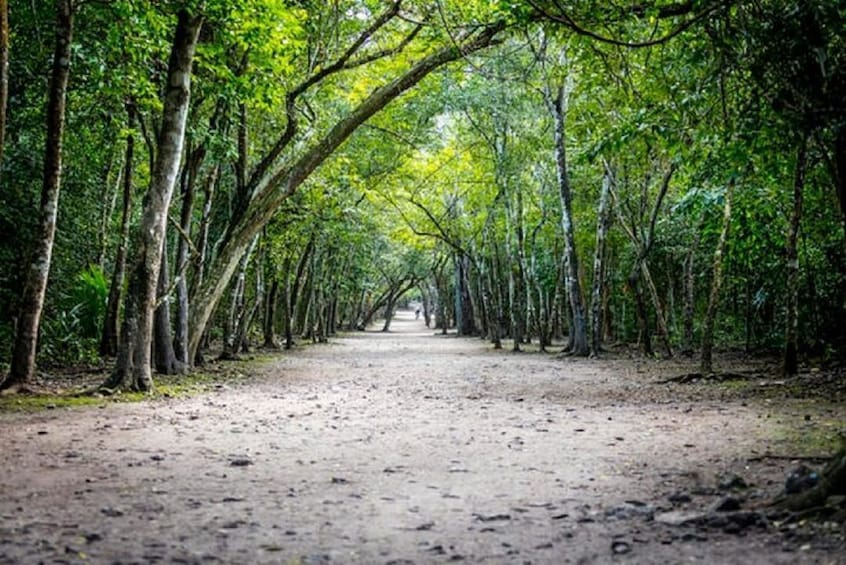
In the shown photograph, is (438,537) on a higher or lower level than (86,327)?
lower

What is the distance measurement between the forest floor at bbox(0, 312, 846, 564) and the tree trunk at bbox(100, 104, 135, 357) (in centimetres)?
658

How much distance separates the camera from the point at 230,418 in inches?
361

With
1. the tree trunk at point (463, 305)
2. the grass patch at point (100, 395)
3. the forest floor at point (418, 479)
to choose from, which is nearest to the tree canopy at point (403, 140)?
the grass patch at point (100, 395)

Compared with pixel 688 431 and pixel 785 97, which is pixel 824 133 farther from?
pixel 688 431

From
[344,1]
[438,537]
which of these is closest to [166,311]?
[344,1]

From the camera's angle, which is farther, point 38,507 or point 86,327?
point 86,327

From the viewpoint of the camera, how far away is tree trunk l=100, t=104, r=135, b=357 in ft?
51.2

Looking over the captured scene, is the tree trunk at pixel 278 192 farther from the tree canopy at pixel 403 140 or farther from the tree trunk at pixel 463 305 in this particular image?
the tree trunk at pixel 463 305

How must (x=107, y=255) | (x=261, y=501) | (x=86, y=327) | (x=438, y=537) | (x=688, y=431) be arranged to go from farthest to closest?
1. (x=107, y=255)
2. (x=86, y=327)
3. (x=688, y=431)
4. (x=261, y=501)
5. (x=438, y=537)

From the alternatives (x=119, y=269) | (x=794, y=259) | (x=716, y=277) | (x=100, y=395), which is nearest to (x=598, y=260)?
(x=716, y=277)

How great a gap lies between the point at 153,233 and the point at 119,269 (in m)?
6.11

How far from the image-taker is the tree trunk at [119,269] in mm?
15609

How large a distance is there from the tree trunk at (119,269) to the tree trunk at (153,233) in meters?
3.51

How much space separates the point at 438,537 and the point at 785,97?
22.5 feet
